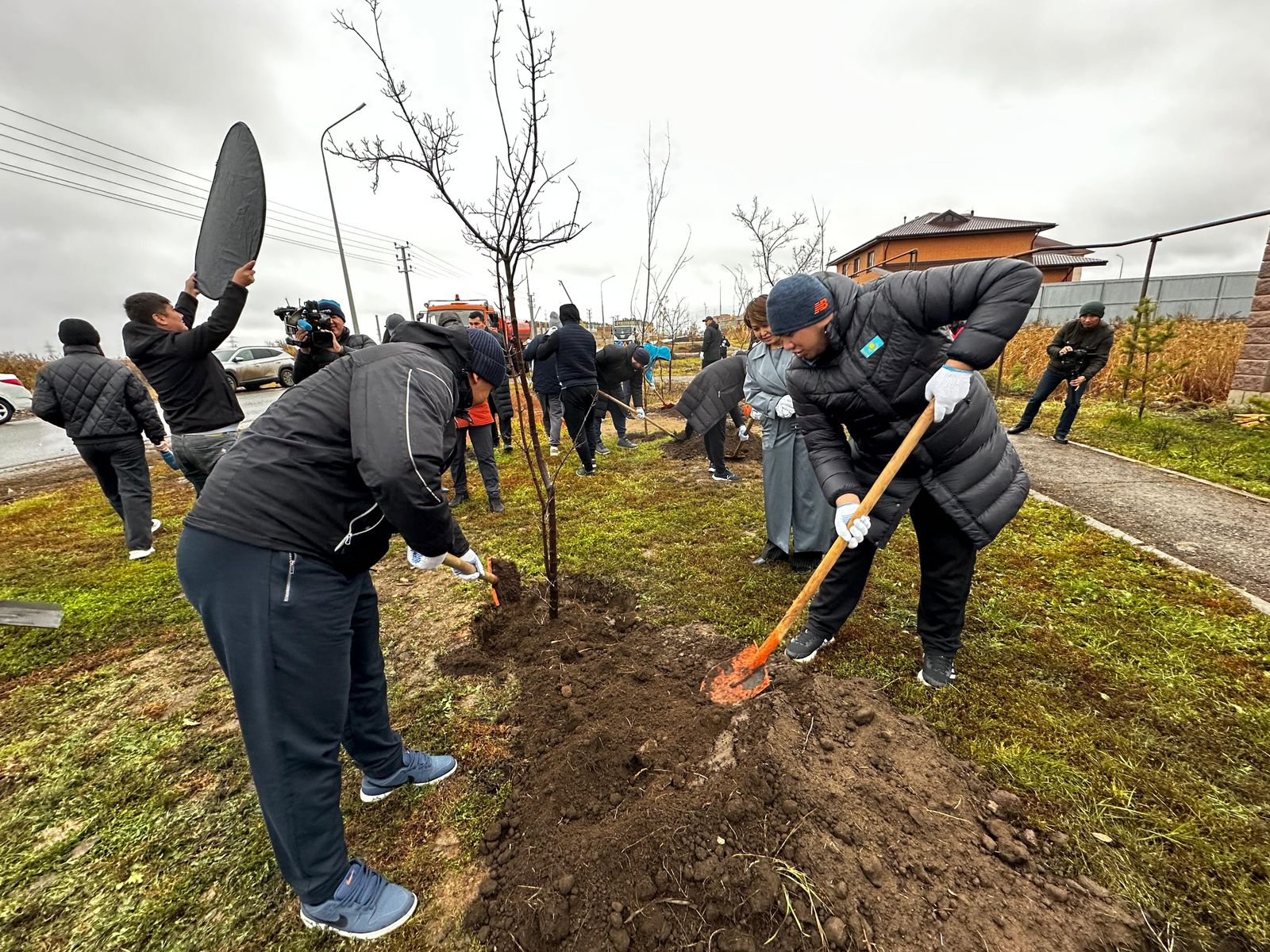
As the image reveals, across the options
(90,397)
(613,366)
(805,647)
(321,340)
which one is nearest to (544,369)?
(613,366)

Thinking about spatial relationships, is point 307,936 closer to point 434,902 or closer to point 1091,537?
point 434,902

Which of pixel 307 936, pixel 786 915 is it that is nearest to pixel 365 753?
pixel 307 936

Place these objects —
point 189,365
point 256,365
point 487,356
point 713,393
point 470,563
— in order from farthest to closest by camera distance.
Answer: point 256,365 < point 713,393 < point 189,365 < point 470,563 < point 487,356

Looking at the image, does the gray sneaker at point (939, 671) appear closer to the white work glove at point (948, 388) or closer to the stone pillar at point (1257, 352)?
the white work glove at point (948, 388)

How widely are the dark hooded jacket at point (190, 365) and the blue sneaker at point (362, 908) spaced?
3.13 metres

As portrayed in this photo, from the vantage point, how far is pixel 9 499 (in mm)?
6645

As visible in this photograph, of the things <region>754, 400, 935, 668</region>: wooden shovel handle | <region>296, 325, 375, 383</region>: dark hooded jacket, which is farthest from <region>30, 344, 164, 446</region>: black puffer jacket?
<region>754, 400, 935, 668</region>: wooden shovel handle

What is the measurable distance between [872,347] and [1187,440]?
23.3 ft

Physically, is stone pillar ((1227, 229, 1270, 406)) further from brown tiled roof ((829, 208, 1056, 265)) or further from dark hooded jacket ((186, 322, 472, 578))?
brown tiled roof ((829, 208, 1056, 265))

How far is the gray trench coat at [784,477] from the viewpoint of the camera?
3580mm

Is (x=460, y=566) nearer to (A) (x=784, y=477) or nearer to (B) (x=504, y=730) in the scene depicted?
(B) (x=504, y=730)

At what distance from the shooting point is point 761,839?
1.70 meters

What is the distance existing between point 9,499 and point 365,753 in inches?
338

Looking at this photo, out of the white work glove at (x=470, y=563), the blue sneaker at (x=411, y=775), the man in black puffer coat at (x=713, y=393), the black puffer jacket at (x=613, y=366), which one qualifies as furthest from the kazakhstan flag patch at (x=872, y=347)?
the black puffer jacket at (x=613, y=366)
